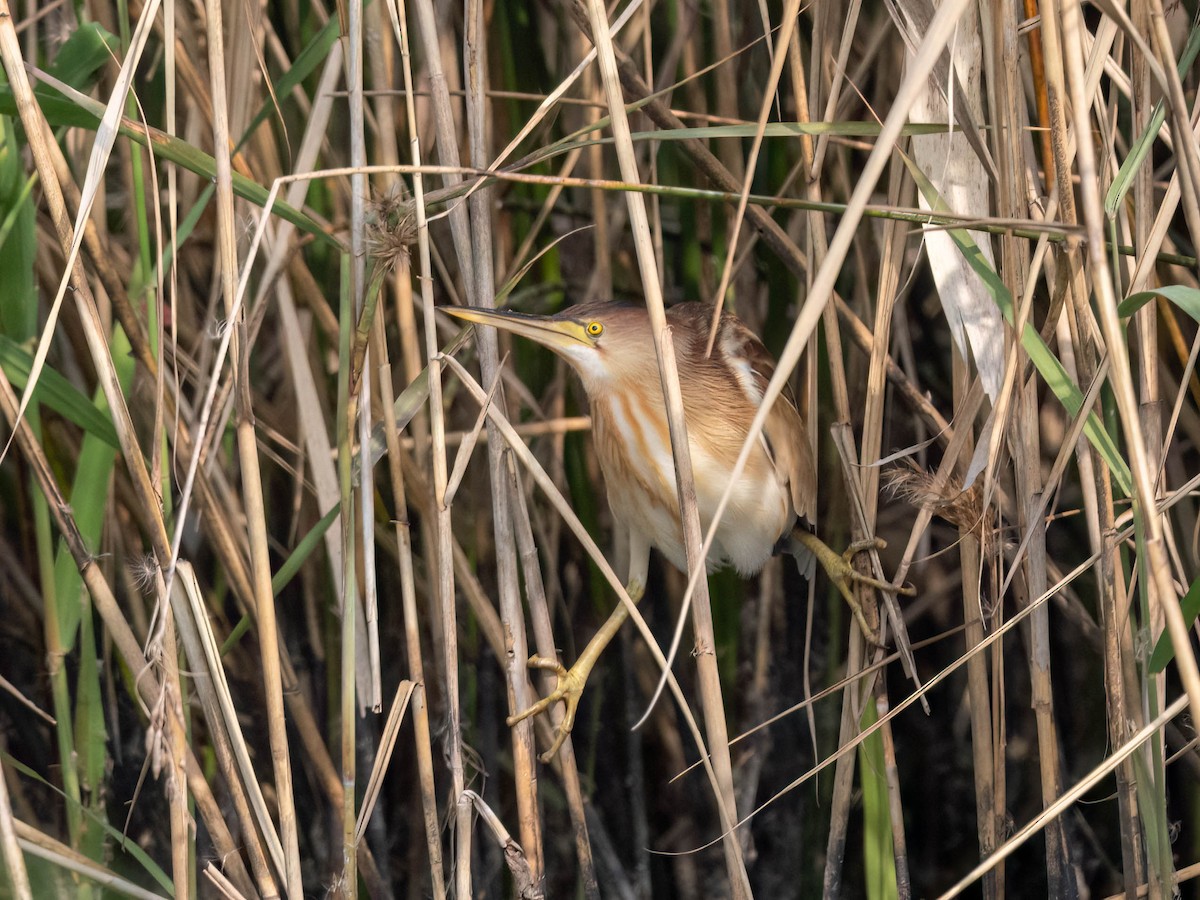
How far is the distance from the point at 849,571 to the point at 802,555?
0.16m

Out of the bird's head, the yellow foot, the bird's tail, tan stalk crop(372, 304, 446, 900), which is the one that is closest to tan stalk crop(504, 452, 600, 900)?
the yellow foot

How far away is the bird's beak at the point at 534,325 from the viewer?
1.05 meters

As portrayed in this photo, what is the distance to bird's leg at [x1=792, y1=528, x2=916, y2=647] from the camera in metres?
1.23

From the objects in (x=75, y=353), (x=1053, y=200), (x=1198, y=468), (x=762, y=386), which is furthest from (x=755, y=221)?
(x=75, y=353)

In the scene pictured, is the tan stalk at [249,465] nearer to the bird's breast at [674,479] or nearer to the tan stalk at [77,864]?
the tan stalk at [77,864]

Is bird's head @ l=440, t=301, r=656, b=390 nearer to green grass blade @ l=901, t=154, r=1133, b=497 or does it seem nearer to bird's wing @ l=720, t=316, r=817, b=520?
bird's wing @ l=720, t=316, r=817, b=520

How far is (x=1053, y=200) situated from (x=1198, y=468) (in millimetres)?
900

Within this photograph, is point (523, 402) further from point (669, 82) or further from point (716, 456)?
point (669, 82)

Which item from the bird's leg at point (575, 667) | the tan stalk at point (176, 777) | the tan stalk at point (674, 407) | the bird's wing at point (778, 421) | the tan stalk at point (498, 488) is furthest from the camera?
the bird's wing at point (778, 421)

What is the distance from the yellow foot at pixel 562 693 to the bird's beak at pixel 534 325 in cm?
36

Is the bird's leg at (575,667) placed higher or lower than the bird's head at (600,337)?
lower

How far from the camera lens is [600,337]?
4.34 feet

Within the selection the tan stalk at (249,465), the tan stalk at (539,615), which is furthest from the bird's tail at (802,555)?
the tan stalk at (249,465)

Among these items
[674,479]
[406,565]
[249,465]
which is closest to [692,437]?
[674,479]
